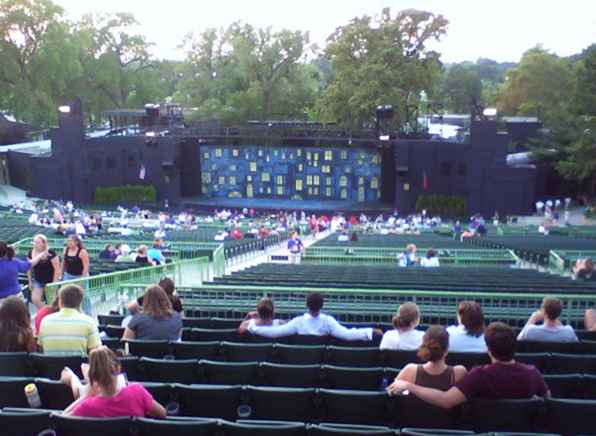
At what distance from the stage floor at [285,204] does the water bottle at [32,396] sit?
33991 millimetres

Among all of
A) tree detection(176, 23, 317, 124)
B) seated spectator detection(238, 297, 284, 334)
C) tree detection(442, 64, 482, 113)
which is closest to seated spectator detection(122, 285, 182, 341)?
seated spectator detection(238, 297, 284, 334)

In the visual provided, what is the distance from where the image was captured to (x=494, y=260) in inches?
709

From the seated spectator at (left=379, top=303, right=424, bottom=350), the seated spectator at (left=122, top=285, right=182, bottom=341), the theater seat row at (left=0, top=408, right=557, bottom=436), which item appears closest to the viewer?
the theater seat row at (left=0, top=408, right=557, bottom=436)

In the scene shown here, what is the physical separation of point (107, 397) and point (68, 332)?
181 cm

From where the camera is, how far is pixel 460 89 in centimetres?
7869

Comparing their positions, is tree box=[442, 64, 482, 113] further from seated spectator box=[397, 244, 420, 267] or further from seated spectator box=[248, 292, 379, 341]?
seated spectator box=[248, 292, 379, 341]

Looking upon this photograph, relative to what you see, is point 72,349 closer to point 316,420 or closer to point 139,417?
point 139,417

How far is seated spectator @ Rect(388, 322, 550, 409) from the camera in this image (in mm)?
4531

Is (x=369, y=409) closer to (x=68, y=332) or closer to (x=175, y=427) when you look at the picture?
(x=175, y=427)

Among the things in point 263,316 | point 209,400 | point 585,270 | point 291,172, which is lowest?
point 585,270

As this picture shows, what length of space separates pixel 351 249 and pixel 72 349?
13.9 meters

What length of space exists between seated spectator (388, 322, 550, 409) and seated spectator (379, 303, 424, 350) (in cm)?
147

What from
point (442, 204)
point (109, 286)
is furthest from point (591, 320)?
point (442, 204)

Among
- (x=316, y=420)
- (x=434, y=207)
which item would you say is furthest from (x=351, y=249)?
(x=434, y=207)
